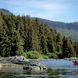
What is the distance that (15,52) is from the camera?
178m

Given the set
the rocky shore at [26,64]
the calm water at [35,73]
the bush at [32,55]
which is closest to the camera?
the calm water at [35,73]

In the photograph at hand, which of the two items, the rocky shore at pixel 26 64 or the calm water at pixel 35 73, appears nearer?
the calm water at pixel 35 73

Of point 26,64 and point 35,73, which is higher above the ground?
point 26,64

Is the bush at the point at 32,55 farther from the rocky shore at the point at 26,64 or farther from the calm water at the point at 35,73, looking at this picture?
the calm water at the point at 35,73

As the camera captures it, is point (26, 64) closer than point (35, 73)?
No

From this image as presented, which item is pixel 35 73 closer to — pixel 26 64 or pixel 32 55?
pixel 26 64

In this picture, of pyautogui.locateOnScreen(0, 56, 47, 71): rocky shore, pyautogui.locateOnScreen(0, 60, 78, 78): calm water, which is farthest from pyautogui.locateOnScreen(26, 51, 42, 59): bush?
pyautogui.locateOnScreen(0, 60, 78, 78): calm water

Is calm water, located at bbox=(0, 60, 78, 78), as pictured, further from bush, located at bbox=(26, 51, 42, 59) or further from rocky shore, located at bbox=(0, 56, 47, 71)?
bush, located at bbox=(26, 51, 42, 59)

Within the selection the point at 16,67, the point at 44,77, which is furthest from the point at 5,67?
the point at 44,77

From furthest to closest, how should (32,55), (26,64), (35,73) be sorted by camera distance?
(32,55)
(26,64)
(35,73)

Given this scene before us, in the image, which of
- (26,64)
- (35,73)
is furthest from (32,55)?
(35,73)

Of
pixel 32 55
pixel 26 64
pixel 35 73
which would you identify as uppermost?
pixel 26 64

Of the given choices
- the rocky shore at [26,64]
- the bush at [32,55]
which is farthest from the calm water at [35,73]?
the bush at [32,55]

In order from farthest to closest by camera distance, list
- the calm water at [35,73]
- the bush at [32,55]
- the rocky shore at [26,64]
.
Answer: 1. the bush at [32,55]
2. the rocky shore at [26,64]
3. the calm water at [35,73]
